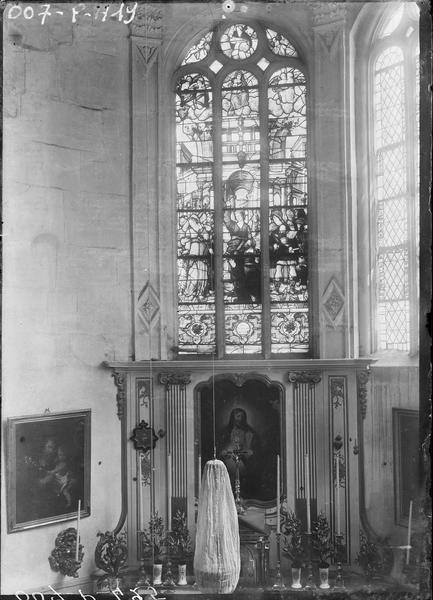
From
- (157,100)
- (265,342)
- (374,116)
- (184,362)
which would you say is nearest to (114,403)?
(184,362)

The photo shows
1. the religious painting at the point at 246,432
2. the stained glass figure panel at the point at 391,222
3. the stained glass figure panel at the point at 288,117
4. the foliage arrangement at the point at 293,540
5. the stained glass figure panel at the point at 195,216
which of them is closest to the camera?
the stained glass figure panel at the point at 391,222

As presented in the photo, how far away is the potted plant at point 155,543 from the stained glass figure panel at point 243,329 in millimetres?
1477

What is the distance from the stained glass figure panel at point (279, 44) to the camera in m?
6.29

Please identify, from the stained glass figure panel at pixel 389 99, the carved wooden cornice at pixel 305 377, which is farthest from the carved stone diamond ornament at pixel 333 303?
the stained glass figure panel at pixel 389 99

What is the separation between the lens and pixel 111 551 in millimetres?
6238

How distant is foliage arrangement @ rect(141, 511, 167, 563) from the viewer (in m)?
6.15

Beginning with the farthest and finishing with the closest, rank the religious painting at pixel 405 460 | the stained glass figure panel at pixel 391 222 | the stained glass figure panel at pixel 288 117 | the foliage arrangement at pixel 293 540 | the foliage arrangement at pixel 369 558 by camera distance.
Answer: the stained glass figure panel at pixel 288 117
the foliage arrangement at pixel 293 540
the stained glass figure panel at pixel 391 222
the foliage arrangement at pixel 369 558
the religious painting at pixel 405 460

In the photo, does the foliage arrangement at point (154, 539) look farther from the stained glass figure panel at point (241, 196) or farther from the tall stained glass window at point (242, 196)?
the stained glass figure panel at point (241, 196)

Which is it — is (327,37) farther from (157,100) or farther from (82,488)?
(82,488)

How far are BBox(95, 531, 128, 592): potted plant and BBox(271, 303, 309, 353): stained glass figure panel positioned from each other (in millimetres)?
1950

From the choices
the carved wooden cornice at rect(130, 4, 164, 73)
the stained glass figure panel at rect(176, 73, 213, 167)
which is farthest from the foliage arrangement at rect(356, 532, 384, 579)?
the carved wooden cornice at rect(130, 4, 164, 73)

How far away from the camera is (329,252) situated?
6191 millimetres

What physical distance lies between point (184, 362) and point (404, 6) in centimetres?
318

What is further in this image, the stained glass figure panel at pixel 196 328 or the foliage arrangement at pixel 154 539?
the stained glass figure panel at pixel 196 328
